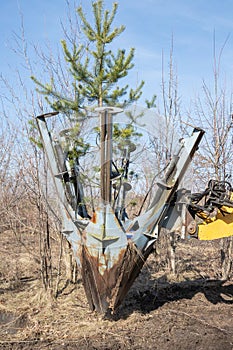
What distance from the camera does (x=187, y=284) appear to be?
7379mm

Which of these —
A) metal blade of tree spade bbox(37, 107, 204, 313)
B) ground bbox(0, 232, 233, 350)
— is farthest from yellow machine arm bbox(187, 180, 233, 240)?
ground bbox(0, 232, 233, 350)

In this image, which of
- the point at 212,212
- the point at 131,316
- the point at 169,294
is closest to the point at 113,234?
the point at 212,212

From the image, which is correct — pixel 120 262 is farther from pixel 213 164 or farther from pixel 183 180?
pixel 213 164

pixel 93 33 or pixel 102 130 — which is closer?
pixel 102 130

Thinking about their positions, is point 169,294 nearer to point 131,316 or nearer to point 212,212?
point 131,316

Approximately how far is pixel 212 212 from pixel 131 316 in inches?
76.1

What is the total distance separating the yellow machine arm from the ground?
49.9 inches

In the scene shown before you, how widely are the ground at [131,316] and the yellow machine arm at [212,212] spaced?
1267 millimetres

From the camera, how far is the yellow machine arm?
15.5 ft

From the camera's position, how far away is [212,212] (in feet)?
16.1

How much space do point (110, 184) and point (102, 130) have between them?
67 centimetres

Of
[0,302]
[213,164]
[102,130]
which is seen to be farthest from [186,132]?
[0,302]

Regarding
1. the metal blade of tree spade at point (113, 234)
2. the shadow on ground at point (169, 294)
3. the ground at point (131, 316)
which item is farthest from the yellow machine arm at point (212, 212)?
the shadow on ground at point (169, 294)

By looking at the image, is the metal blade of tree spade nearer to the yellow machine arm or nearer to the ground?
the yellow machine arm
